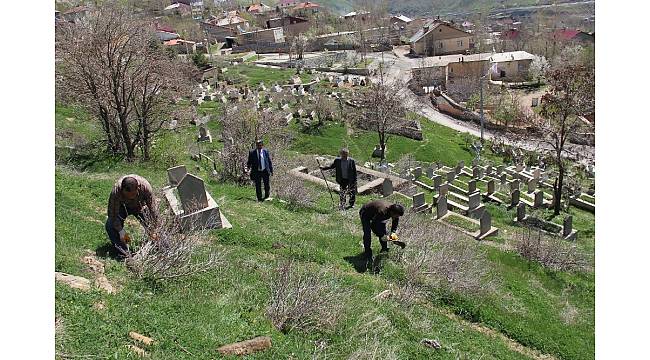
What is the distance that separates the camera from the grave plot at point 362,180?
603 inches

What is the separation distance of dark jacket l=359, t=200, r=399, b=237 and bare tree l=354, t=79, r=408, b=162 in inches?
645

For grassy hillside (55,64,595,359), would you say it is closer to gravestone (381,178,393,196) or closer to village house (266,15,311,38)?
gravestone (381,178,393,196)

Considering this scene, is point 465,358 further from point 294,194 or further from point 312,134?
point 312,134

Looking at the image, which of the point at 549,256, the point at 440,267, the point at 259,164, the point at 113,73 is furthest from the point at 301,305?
the point at 113,73

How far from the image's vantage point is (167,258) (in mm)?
6383

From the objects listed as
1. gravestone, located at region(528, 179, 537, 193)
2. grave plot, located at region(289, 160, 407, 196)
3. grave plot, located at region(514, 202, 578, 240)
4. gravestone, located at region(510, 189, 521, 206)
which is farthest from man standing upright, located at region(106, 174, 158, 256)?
gravestone, located at region(528, 179, 537, 193)

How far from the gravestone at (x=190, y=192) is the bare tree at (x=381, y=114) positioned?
16494 mm

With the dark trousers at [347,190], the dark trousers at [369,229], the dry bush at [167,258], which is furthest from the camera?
the dark trousers at [347,190]

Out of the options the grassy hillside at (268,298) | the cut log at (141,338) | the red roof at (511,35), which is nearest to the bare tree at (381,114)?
the grassy hillside at (268,298)

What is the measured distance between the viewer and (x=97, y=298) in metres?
5.38

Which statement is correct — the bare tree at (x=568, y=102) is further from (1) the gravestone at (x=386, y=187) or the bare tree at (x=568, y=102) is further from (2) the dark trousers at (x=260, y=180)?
(2) the dark trousers at (x=260, y=180)

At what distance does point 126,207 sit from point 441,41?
2905 inches

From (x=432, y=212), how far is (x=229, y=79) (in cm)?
3278

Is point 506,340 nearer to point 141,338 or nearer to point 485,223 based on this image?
Result: point 141,338
